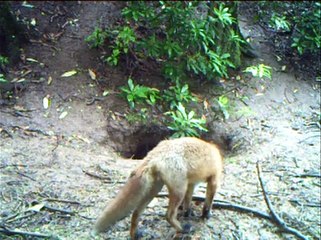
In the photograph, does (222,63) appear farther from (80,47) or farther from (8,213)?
(8,213)

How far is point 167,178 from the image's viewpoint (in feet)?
13.9

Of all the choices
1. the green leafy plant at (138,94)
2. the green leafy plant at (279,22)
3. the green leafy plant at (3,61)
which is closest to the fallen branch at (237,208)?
the green leafy plant at (138,94)

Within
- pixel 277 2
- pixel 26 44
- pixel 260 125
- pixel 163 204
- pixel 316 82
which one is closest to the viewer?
pixel 163 204

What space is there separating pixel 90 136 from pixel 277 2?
447 cm

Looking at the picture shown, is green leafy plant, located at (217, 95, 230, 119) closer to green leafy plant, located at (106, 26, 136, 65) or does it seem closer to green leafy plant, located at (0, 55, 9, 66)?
green leafy plant, located at (106, 26, 136, 65)

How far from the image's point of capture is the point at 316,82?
26.9 feet

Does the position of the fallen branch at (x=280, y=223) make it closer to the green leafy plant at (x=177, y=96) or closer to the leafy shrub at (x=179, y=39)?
the green leafy plant at (x=177, y=96)

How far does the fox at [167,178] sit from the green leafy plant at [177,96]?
2398 mm

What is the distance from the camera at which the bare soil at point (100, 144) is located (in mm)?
4789

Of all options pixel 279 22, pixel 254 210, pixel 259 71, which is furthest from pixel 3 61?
pixel 279 22

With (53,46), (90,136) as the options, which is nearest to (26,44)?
(53,46)

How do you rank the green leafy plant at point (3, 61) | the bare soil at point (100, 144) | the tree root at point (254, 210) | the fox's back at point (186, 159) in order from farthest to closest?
the green leafy plant at point (3, 61) → the tree root at point (254, 210) → the bare soil at point (100, 144) → the fox's back at point (186, 159)

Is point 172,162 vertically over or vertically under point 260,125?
over

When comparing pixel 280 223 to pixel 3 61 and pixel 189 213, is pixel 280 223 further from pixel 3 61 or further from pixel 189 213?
pixel 3 61
